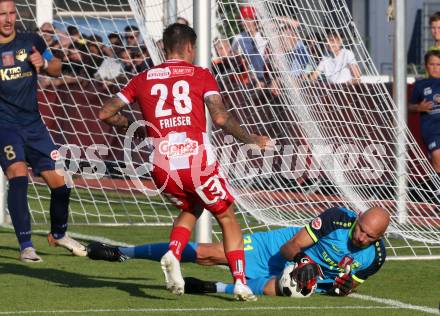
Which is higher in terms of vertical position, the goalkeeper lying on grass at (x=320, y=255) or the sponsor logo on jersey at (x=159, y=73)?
the sponsor logo on jersey at (x=159, y=73)

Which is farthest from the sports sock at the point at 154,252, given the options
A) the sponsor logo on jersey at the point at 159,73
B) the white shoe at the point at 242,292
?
the sponsor logo on jersey at the point at 159,73

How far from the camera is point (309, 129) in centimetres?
1257

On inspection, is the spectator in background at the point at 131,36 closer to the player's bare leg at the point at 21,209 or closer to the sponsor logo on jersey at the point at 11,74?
the sponsor logo on jersey at the point at 11,74

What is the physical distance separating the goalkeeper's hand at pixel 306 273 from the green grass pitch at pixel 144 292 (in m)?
0.11

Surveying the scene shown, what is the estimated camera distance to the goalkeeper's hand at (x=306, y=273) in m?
8.19

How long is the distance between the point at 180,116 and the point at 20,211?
2.60 m

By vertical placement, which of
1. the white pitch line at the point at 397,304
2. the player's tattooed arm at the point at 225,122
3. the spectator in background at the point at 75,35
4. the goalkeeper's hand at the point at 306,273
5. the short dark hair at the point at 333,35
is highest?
the spectator in background at the point at 75,35

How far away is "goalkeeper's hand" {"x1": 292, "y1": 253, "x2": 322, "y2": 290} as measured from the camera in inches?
322

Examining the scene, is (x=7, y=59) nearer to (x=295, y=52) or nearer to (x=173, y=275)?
(x=173, y=275)

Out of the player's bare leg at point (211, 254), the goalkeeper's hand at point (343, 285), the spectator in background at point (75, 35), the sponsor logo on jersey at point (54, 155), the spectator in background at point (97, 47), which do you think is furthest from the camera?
the spectator in background at point (75, 35)

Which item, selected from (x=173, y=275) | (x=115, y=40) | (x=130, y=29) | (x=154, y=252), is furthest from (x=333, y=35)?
(x=173, y=275)

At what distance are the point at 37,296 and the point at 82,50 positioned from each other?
21.6ft

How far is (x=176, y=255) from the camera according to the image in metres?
8.03

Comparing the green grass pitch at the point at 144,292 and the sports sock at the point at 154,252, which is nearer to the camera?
the green grass pitch at the point at 144,292
